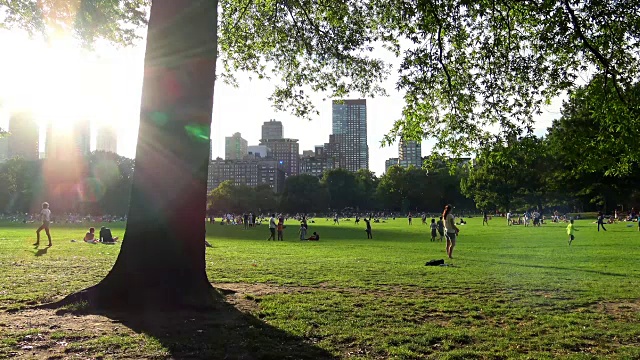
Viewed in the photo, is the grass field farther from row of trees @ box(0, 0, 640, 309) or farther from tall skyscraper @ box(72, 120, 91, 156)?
tall skyscraper @ box(72, 120, 91, 156)

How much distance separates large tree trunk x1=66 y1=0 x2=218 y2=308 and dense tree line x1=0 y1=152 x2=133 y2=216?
292 ft

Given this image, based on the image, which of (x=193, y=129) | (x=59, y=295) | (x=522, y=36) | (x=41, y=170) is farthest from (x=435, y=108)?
(x=41, y=170)

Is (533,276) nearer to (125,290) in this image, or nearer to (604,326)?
(604,326)

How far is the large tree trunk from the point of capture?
24.5 feet

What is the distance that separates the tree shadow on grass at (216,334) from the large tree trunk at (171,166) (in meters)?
0.70

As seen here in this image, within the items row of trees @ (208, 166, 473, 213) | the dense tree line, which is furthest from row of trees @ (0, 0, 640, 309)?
row of trees @ (208, 166, 473, 213)

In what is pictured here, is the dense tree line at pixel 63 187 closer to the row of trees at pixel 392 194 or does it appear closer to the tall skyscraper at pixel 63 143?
the tall skyscraper at pixel 63 143

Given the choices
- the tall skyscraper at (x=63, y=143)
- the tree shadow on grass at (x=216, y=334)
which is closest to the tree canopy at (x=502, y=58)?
the tree shadow on grass at (x=216, y=334)

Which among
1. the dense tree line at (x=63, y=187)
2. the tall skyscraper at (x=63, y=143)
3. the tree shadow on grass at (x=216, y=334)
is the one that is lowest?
the tree shadow on grass at (x=216, y=334)

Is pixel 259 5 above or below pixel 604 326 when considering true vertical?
above

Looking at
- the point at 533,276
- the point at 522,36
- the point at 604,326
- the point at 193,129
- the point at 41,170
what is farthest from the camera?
the point at 41,170

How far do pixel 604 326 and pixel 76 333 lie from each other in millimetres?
6478

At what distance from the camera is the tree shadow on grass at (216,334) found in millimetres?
4941

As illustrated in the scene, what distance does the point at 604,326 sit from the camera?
6.27 metres
